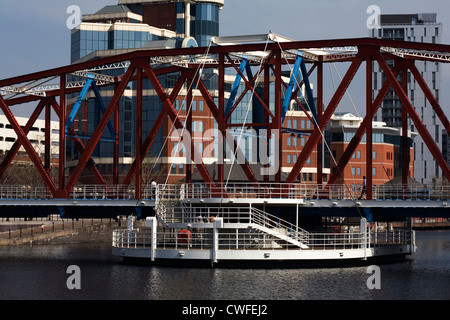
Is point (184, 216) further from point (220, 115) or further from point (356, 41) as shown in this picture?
point (356, 41)

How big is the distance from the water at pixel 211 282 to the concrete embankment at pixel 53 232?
20535 mm

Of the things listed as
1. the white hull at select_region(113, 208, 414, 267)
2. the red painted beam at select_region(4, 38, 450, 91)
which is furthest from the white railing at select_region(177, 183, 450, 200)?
the red painted beam at select_region(4, 38, 450, 91)

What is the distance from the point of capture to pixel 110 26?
164m

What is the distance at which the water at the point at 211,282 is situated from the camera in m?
53.3

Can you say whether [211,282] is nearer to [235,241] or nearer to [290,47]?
[235,241]

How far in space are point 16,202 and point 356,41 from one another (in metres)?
30.8

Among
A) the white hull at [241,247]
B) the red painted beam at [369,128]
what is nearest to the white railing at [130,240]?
the white hull at [241,247]

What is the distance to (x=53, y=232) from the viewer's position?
325 feet

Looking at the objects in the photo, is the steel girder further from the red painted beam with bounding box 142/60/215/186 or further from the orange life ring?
the orange life ring

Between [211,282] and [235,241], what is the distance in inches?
399

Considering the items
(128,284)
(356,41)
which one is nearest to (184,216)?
(128,284)
